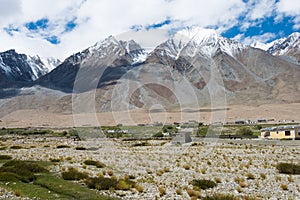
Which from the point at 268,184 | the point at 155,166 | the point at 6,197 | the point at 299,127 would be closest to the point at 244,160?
the point at 155,166

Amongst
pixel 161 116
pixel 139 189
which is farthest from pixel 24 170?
pixel 161 116

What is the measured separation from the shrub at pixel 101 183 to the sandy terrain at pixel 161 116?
109770mm

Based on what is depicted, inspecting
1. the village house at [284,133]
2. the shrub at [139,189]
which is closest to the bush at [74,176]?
the shrub at [139,189]

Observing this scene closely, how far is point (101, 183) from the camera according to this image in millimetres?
17078

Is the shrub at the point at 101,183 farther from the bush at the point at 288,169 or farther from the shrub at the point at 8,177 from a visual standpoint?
the bush at the point at 288,169

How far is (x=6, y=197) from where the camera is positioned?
1367 cm

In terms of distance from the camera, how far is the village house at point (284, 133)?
54.2 meters

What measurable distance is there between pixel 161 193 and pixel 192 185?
291cm

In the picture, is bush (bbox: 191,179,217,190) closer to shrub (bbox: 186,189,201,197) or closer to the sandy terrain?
shrub (bbox: 186,189,201,197)

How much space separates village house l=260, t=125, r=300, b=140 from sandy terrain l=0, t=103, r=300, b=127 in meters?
65.3

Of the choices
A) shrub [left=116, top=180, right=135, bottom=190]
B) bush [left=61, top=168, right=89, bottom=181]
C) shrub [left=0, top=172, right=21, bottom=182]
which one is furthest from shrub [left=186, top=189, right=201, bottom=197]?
shrub [left=0, top=172, right=21, bottom=182]

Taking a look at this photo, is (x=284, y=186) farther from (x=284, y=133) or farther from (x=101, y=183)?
(x=284, y=133)

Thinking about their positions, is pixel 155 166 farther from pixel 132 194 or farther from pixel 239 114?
pixel 239 114

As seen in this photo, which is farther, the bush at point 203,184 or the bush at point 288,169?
the bush at point 288,169
